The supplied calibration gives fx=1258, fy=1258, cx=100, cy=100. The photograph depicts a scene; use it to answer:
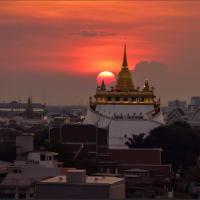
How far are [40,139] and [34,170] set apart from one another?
22925mm

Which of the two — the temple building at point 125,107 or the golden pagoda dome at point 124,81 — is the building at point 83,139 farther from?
the golden pagoda dome at point 124,81

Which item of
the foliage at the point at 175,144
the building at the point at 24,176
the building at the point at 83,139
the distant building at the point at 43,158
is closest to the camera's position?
the building at the point at 24,176

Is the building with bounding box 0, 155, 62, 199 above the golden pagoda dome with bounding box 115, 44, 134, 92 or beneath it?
beneath

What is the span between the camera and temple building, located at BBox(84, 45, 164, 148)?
72062 mm

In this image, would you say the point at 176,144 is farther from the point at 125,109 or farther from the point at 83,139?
the point at 125,109

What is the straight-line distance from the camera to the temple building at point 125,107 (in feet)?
236

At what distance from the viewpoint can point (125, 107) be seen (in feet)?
250

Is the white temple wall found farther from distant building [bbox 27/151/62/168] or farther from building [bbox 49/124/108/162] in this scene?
distant building [bbox 27/151/62/168]

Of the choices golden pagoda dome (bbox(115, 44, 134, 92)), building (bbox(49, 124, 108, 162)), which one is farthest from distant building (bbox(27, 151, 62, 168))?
golden pagoda dome (bbox(115, 44, 134, 92))

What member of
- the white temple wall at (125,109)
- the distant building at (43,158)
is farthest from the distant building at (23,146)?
the white temple wall at (125,109)

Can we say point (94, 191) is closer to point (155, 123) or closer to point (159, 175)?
point (159, 175)

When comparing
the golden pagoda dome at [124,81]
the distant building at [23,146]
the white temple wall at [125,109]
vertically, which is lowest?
the distant building at [23,146]

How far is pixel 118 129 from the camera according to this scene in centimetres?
7094

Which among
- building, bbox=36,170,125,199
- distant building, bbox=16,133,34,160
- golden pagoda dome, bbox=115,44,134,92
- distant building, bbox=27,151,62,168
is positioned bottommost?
building, bbox=36,170,125,199
